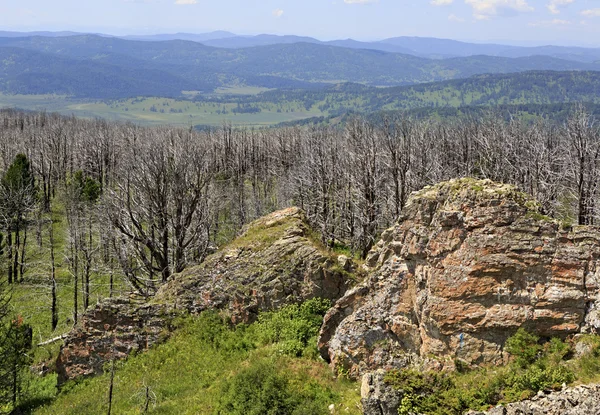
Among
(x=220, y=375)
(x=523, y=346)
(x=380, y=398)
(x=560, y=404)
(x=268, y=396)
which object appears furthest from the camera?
(x=220, y=375)

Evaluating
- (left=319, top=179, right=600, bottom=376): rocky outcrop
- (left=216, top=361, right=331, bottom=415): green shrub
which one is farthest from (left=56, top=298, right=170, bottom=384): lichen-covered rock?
(left=319, top=179, right=600, bottom=376): rocky outcrop

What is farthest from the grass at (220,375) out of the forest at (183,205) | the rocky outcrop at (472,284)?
the forest at (183,205)

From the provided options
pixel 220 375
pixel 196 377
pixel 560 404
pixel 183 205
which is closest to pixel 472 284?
pixel 560 404

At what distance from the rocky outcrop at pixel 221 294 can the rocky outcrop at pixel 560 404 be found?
346 inches

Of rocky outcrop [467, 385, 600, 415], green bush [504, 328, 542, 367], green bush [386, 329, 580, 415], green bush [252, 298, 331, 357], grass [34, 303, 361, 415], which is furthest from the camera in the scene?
green bush [252, 298, 331, 357]

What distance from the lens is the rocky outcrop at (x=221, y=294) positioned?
741 inches

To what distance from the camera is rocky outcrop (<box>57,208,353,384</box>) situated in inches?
741

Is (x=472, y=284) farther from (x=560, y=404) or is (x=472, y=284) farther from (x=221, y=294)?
(x=221, y=294)

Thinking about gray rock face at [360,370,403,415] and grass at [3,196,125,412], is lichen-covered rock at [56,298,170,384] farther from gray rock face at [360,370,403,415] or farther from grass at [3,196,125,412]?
gray rock face at [360,370,403,415]

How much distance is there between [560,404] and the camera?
9.93 m

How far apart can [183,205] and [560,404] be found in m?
22.4

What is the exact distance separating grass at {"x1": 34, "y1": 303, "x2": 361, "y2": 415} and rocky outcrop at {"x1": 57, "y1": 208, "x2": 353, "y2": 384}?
0.61m

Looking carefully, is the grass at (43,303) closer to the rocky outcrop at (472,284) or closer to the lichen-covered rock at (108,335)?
the lichen-covered rock at (108,335)

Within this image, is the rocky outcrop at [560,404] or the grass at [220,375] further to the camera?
the grass at [220,375]
